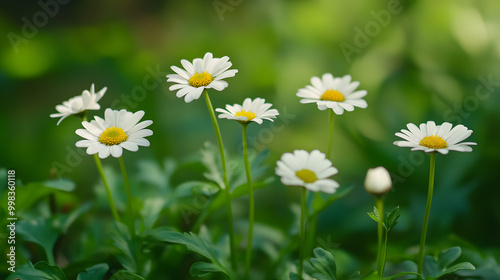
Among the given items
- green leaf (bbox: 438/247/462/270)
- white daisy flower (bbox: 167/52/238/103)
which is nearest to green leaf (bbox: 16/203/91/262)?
white daisy flower (bbox: 167/52/238/103)

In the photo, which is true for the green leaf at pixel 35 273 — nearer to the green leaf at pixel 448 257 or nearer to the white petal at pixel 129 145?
the white petal at pixel 129 145

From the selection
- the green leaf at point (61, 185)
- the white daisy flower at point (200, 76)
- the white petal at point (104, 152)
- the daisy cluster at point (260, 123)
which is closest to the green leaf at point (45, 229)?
the green leaf at point (61, 185)

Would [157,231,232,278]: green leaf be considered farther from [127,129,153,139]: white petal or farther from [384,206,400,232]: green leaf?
[384,206,400,232]: green leaf

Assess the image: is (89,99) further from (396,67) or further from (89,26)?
(89,26)

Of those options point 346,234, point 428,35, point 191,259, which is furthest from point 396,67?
point 191,259

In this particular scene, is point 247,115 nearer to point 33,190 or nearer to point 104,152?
point 104,152

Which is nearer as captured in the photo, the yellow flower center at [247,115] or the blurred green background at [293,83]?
the yellow flower center at [247,115]
